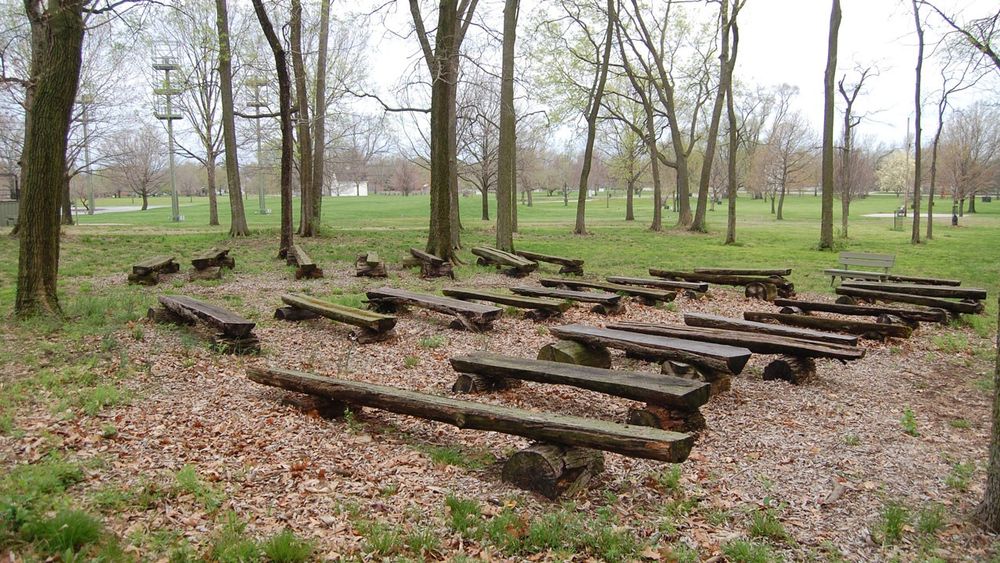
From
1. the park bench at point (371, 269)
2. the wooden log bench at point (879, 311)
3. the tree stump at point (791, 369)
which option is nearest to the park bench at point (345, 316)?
the park bench at point (371, 269)

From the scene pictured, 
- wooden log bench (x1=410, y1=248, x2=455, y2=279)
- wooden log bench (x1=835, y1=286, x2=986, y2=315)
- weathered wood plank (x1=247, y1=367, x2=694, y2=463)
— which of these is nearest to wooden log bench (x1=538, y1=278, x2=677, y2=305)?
wooden log bench (x1=410, y1=248, x2=455, y2=279)

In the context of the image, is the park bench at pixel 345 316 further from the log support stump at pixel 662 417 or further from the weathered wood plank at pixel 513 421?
the log support stump at pixel 662 417

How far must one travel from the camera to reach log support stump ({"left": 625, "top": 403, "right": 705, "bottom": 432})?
503 cm

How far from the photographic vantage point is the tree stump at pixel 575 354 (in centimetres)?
662

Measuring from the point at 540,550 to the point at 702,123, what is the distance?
42.2m

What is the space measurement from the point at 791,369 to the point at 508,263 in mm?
7993

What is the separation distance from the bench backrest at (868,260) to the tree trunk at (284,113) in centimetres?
1287

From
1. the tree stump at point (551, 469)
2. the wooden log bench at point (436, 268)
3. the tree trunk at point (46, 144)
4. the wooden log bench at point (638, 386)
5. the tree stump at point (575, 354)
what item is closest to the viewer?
the tree stump at point (551, 469)

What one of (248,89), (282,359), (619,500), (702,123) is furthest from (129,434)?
(702,123)

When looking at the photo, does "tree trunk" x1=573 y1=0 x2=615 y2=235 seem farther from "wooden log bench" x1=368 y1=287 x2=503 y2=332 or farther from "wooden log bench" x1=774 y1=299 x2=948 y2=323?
"wooden log bench" x1=368 y1=287 x2=503 y2=332

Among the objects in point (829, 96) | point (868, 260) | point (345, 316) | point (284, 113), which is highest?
point (829, 96)

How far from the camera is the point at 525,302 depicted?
30.9ft

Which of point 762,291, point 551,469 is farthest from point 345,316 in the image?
point 762,291

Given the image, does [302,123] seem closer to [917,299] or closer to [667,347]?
[667,347]
